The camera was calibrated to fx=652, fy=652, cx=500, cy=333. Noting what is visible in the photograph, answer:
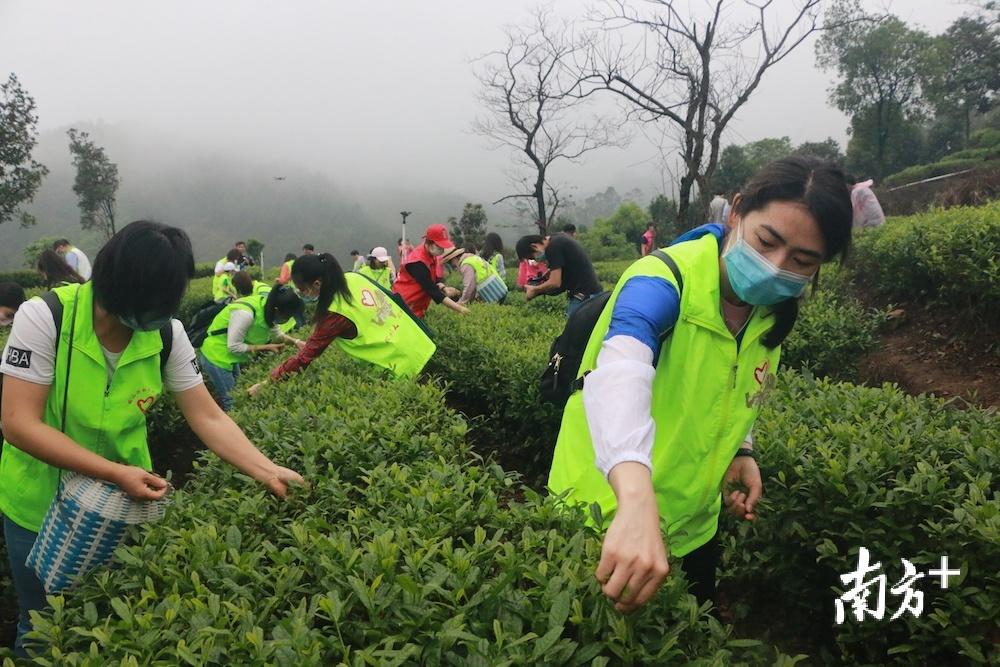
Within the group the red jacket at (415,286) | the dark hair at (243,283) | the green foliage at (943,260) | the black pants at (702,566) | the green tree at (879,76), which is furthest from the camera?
the green tree at (879,76)

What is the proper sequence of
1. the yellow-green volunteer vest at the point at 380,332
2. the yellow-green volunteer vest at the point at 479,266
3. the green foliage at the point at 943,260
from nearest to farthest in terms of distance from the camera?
the yellow-green volunteer vest at the point at 380,332 < the green foliage at the point at 943,260 < the yellow-green volunteer vest at the point at 479,266

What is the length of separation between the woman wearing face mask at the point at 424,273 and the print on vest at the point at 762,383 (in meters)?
4.21

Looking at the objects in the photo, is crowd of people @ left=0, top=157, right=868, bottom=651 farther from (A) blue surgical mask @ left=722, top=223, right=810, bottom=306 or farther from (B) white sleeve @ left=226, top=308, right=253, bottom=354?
(B) white sleeve @ left=226, top=308, right=253, bottom=354

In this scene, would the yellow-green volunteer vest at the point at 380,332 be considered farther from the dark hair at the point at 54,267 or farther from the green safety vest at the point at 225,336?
the dark hair at the point at 54,267

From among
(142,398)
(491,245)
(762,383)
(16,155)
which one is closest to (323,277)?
(142,398)

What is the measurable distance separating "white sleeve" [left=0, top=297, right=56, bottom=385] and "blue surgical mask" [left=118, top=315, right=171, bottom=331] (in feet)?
0.60

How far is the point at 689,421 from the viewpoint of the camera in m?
1.59

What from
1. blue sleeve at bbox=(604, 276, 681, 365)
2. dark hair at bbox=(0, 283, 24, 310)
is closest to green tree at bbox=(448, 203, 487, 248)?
dark hair at bbox=(0, 283, 24, 310)

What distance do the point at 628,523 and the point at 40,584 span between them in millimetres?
2086

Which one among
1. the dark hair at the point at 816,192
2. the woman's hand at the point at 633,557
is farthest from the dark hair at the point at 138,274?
the dark hair at the point at 816,192

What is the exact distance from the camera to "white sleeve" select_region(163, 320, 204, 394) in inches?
83.1

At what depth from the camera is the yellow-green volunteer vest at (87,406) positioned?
6.10 feet

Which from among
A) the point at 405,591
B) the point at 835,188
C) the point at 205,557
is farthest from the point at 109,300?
the point at 835,188

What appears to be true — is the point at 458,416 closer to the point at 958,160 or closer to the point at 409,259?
the point at 409,259
